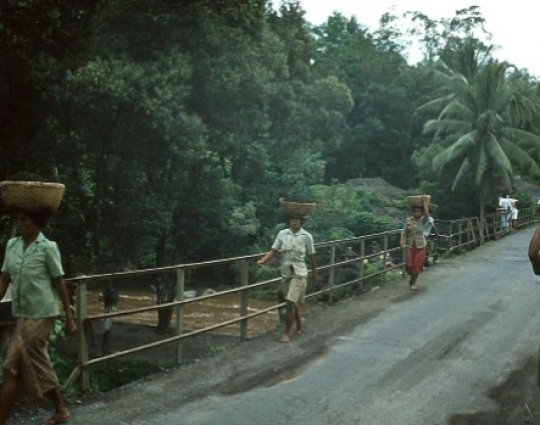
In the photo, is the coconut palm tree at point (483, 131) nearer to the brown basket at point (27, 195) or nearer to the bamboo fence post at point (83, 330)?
the bamboo fence post at point (83, 330)

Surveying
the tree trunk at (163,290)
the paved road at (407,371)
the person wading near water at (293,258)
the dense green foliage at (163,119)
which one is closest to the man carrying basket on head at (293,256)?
the person wading near water at (293,258)

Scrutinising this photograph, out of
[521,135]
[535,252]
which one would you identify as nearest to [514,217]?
[521,135]

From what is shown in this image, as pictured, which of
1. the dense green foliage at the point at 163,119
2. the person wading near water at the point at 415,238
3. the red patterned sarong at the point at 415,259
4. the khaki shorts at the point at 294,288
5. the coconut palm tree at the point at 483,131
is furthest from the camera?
the coconut palm tree at the point at 483,131

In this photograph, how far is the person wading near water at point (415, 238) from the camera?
1424cm

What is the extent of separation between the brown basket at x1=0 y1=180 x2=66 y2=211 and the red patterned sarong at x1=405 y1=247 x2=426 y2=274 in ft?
33.0

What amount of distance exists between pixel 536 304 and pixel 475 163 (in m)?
24.3

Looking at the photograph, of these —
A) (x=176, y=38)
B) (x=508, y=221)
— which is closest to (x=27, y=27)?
(x=176, y=38)

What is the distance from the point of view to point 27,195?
5336mm

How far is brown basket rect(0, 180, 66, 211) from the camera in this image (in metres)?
5.32

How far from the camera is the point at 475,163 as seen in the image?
118 ft

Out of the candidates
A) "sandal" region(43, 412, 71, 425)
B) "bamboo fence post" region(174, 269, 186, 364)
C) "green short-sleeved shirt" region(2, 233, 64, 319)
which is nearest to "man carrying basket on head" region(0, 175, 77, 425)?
"green short-sleeved shirt" region(2, 233, 64, 319)

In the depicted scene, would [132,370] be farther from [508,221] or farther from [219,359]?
[508,221]

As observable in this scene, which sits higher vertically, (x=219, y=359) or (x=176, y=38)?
(x=176, y=38)

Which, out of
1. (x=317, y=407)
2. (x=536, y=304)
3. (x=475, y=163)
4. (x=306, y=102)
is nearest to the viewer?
(x=317, y=407)
